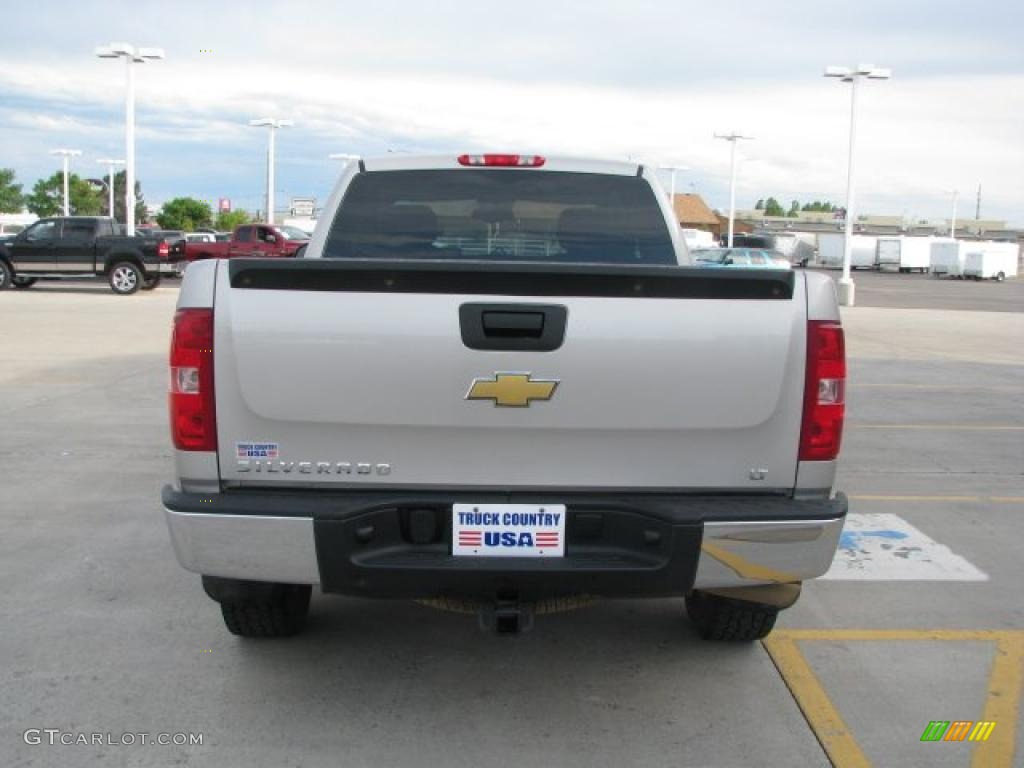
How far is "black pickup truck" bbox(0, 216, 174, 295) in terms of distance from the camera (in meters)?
26.3

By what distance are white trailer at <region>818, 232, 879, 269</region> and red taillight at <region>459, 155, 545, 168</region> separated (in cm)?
7366

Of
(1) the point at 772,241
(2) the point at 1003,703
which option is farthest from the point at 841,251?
(2) the point at 1003,703

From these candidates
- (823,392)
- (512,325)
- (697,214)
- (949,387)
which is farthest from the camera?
(697,214)

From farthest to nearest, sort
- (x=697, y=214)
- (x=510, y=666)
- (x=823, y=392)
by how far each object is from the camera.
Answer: (x=697, y=214), (x=510, y=666), (x=823, y=392)

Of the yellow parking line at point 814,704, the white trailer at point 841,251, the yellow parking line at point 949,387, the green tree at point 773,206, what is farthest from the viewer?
the green tree at point 773,206

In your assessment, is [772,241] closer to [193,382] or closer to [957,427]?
[957,427]

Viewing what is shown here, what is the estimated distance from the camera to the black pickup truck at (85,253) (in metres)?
26.3

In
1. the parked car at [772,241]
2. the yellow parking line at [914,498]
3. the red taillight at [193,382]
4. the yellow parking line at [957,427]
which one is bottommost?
the yellow parking line at [914,498]

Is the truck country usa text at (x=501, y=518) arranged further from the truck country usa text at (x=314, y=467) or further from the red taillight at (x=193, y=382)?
the red taillight at (x=193, y=382)

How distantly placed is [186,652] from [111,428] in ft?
17.3

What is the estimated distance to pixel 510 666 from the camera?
4219 mm

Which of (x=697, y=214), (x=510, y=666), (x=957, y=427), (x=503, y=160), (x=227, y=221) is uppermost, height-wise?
(x=697, y=214)

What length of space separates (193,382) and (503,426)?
3.23 feet

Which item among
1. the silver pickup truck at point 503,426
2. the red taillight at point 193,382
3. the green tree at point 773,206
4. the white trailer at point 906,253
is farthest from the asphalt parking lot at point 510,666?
the green tree at point 773,206
